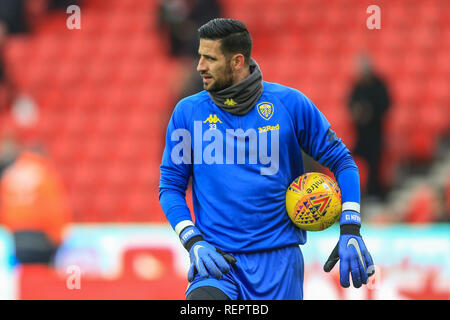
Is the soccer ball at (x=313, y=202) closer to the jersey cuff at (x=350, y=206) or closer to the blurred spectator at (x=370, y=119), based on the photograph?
the jersey cuff at (x=350, y=206)

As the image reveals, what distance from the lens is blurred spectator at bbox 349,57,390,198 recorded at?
384 inches

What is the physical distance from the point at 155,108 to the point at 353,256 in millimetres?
8883

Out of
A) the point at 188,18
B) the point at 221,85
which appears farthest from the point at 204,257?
the point at 188,18

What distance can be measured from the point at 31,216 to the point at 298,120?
5725mm

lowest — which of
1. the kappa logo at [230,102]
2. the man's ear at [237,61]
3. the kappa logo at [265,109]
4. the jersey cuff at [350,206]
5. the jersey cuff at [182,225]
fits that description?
the jersey cuff at [182,225]

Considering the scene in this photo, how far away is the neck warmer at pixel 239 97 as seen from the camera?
12.0 ft

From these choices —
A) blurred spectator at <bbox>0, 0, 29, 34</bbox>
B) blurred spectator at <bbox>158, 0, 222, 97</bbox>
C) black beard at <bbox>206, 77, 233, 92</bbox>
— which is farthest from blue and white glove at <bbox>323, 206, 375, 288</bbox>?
blurred spectator at <bbox>0, 0, 29, 34</bbox>

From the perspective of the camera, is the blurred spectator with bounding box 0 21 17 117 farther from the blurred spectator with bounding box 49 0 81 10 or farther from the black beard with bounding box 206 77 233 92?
the black beard with bounding box 206 77 233 92

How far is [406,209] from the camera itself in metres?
9.96

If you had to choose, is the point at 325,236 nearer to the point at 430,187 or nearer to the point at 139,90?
the point at 430,187

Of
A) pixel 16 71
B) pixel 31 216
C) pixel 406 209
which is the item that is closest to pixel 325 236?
pixel 406 209

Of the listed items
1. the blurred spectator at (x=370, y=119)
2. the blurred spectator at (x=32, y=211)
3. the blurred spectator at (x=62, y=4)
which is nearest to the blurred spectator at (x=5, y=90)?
the blurred spectator at (x=62, y=4)

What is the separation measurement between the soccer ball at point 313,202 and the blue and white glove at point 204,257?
377mm

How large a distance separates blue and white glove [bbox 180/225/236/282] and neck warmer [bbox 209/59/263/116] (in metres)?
0.60
